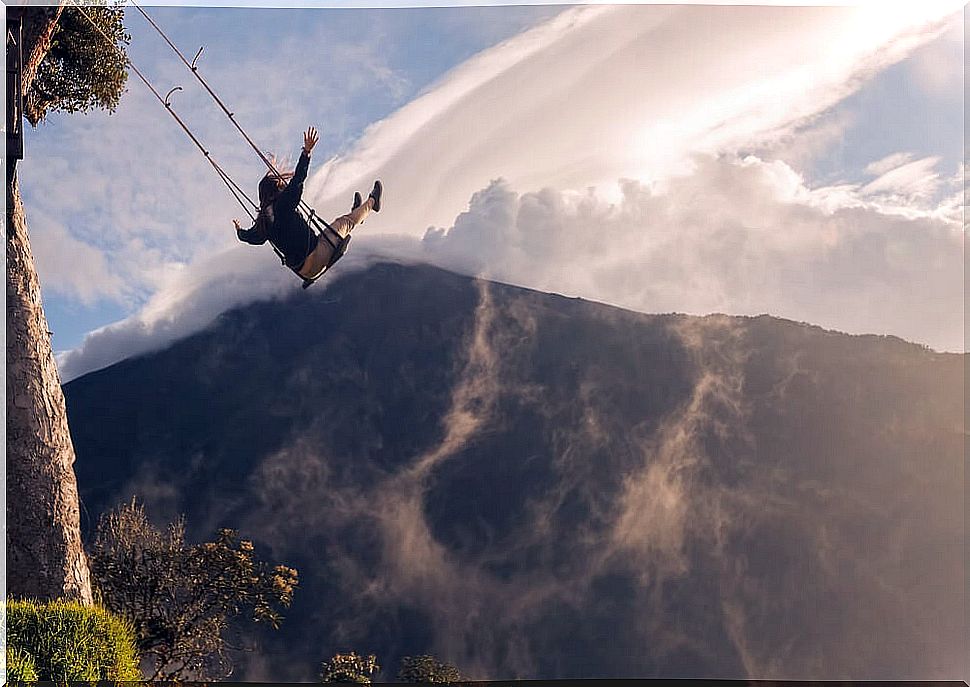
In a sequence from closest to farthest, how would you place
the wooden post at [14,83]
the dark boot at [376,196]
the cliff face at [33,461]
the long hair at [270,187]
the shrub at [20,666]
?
1. the shrub at [20,666]
2. the cliff face at [33,461]
3. the wooden post at [14,83]
4. the long hair at [270,187]
5. the dark boot at [376,196]

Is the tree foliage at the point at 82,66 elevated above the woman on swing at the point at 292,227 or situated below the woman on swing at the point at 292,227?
above

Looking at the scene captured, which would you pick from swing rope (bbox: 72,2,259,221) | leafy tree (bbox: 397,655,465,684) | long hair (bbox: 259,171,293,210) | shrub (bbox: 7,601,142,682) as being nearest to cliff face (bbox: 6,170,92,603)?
shrub (bbox: 7,601,142,682)

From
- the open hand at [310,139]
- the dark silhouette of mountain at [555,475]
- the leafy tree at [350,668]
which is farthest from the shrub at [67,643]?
the open hand at [310,139]

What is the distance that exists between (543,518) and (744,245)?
2197mm

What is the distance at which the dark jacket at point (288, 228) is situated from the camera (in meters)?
5.25

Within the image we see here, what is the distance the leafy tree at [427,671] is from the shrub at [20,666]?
2082 mm

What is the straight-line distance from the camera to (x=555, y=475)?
574 cm

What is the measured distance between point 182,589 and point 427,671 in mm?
1551

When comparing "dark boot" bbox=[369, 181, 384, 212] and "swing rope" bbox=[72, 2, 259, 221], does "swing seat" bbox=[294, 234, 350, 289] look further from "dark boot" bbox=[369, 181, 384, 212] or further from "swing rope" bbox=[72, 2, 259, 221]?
"swing rope" bbox=[72, 2, 259, 221]

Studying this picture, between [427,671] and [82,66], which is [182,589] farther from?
[82,66]

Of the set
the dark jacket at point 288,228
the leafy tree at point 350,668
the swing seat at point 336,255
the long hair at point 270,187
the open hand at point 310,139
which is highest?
the open hand at point 310,139

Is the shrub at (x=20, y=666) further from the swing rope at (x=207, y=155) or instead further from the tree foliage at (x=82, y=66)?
the tree foliage at (x=82, y=66)

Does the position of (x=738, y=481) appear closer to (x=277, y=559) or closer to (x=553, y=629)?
(x=553, y=629)

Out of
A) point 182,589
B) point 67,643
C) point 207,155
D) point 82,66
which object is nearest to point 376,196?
point 207,155
